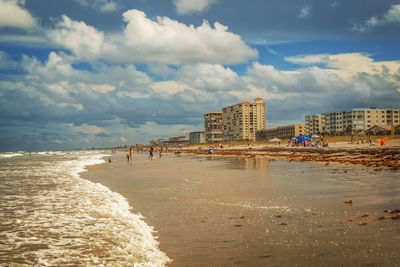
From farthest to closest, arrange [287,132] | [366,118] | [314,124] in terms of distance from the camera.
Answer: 1. [287,132]
2. [314,124]
3. [366,118]

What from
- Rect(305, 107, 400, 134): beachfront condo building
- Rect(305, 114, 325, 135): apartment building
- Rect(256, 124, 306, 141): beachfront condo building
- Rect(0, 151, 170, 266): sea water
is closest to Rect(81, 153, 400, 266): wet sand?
Rect(0, 151, 170, 266): sea water

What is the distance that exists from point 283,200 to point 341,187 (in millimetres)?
4212

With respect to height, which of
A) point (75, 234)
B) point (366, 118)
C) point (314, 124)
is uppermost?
point (366, 118)

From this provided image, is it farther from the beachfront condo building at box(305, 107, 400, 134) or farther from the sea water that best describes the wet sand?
the beachfront condo building at box(305, 107, 400, 134)

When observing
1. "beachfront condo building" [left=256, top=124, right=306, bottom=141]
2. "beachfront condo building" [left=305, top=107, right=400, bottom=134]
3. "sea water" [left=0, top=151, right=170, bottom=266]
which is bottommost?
"sea water" [left=0, top=151, right=170, bottom=266]

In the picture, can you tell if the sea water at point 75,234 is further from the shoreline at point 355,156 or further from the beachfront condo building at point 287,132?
the beachfront condo building at point 287,132

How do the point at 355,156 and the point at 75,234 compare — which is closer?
the point at 75,234

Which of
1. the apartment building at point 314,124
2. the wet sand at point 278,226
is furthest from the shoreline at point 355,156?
the apartment building at point 314,124

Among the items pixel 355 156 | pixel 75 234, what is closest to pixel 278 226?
pixel 75 234

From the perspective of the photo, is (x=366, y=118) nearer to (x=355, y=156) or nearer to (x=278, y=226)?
(x=355, y=156)

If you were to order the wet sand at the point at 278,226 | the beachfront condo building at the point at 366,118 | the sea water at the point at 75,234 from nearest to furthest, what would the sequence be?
1. the wet sand at the point at 278,226
2. the sea water at the point at 75,234
3. the beachfront condo building at the point at 366,118

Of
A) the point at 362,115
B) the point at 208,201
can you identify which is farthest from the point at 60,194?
the point at 362,115

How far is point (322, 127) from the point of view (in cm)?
18588

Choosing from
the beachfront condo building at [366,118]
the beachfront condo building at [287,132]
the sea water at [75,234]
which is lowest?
the sea water at [75,234]
